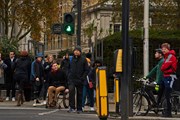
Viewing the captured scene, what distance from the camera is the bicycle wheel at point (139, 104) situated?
15.7m

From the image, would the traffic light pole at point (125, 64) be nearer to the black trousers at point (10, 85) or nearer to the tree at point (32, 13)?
the black trousers at point (10, 85)

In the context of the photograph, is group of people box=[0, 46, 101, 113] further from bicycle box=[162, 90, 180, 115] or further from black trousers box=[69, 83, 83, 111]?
bicycle box=[162, 90, 180, 115]

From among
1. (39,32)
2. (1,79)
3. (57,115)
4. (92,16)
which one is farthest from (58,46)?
(57,115)

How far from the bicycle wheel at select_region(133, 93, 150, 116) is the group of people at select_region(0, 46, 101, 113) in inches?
73.2

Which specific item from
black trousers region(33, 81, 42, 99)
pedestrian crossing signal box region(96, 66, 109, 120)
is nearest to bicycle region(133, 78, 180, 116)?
pedestrian crossing signal box region(96, 66, 109, 120)

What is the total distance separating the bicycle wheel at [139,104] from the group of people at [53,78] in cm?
186

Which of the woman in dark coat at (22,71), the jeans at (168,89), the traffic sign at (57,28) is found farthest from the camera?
the traffic sign at (57,28)

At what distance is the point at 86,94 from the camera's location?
1880 cm

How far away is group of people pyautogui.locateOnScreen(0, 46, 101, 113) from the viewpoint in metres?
17.0

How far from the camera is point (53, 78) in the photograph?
1905 cm

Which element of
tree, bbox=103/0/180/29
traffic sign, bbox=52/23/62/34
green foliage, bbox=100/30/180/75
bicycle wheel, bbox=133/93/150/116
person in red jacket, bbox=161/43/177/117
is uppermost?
tree, bbox=103/0/180/29

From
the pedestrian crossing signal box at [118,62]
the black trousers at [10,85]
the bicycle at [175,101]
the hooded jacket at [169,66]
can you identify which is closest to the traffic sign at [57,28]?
the black trousers at [10,85]

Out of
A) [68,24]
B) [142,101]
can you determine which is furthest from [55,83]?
[142,101]

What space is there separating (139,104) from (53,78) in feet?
13.8
